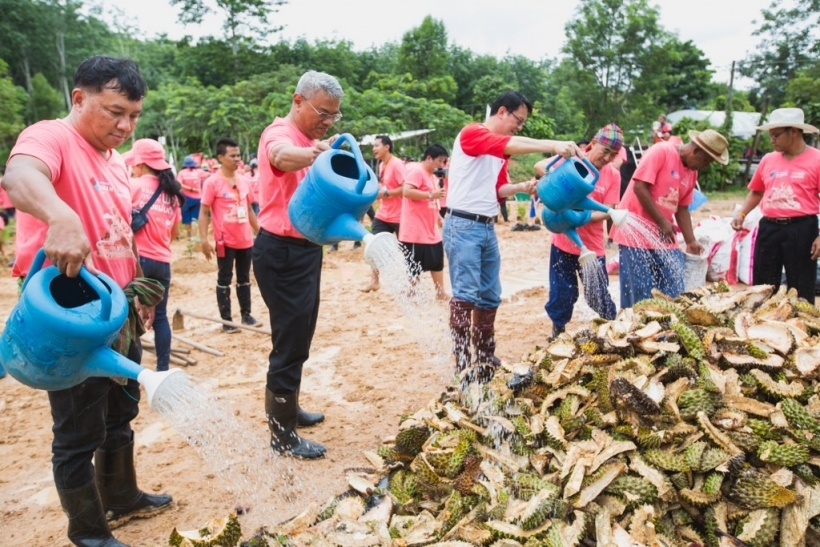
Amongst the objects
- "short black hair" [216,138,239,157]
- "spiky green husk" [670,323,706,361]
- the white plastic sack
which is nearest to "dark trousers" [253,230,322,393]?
"spiky green husk" [670,323,706,361]

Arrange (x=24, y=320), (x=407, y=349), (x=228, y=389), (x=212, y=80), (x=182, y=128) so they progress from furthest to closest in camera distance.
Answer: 1. (x=212, y=80)
2. (x=182, y=128)
3. (x=407, y=349)
4. (x=228, y=389)
5. (x=24, y=320)

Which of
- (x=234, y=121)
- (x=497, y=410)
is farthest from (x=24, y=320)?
(x=234, y=121)

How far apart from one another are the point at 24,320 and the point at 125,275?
593 millimetres

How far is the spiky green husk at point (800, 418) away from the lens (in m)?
2.30

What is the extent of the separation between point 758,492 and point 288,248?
7.01 feet

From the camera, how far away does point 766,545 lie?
203 cm

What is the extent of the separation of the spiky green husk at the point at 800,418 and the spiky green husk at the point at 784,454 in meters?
0.12

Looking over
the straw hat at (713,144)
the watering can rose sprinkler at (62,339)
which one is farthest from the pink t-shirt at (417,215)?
the watering can rose sprinkler at (62,339)

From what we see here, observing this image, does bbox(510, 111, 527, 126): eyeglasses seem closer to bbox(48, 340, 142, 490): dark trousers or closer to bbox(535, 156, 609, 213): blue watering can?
bbox(535, 156, 609, 213): blue watering can

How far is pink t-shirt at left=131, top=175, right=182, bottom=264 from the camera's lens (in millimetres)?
3943

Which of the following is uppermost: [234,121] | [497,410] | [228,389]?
[234,121]

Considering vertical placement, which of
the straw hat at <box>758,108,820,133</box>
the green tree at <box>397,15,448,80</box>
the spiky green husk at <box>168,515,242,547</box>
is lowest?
the spiky green husk at <box>168,515,242,547</box>

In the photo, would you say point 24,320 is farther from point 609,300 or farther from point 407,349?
point 609,300

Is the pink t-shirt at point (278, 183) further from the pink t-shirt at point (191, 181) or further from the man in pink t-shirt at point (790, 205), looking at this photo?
the pink t-shirt at point (191, 181)
